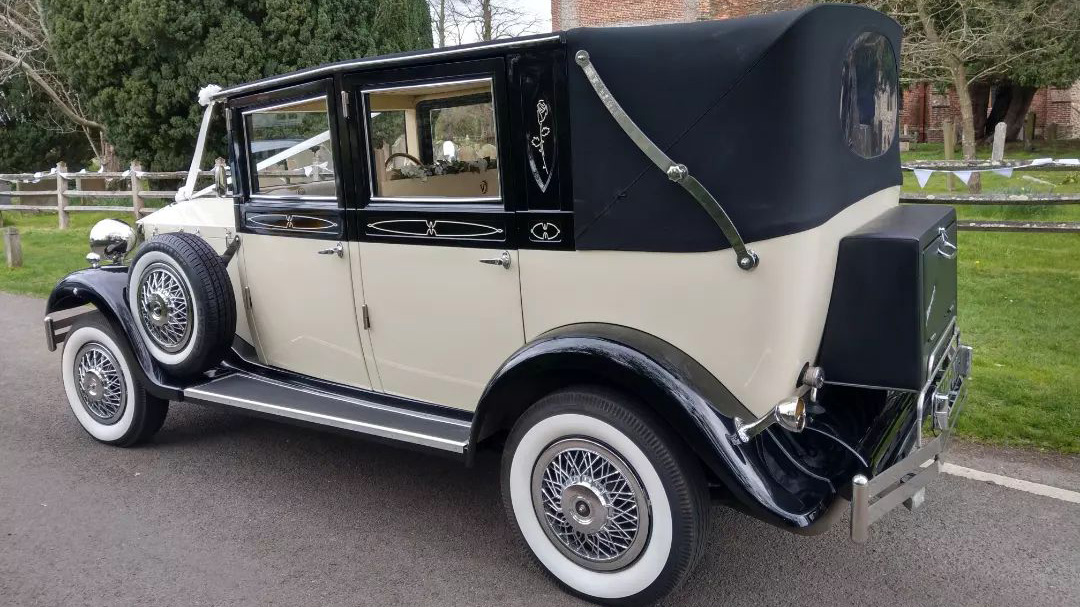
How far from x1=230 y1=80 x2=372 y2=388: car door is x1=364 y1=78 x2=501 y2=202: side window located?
23 centimetres

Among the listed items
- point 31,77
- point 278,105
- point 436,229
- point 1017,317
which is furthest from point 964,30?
point 31,77

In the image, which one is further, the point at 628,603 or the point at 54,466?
the point at 54,466

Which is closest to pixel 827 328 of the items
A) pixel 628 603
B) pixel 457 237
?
pixel 628 603

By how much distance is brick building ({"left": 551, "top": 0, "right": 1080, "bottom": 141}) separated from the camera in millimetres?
17641

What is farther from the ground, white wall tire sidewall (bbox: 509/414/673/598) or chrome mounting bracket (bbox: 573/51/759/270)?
chrome mounting bracket (bbox: 573/51/759/270)

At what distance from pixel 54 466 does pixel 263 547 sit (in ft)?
5.86

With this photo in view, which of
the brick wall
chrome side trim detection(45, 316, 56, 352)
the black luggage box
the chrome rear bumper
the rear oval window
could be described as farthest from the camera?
the brick wall

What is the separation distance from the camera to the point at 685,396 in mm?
2906

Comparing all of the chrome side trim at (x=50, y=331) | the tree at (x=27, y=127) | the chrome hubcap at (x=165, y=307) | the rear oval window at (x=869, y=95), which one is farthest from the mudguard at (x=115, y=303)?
the tree at (x=27, y=127)

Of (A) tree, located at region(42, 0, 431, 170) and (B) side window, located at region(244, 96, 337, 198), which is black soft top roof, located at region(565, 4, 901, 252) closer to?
(B) side window, located at region(244, 96, 337, 198)

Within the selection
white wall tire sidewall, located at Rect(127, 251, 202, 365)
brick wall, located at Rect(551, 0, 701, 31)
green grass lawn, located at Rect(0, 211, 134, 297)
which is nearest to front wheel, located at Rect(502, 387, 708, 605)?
white wall tire sidewall, located at Rect(127, 251, 202, 365)

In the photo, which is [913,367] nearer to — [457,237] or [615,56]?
[615,56]

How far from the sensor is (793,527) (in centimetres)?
286

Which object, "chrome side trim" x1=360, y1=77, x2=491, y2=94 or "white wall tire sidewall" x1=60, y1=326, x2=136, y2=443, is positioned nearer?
"chrome side trim" x1=360, y1=77, x2=491, y2=94
